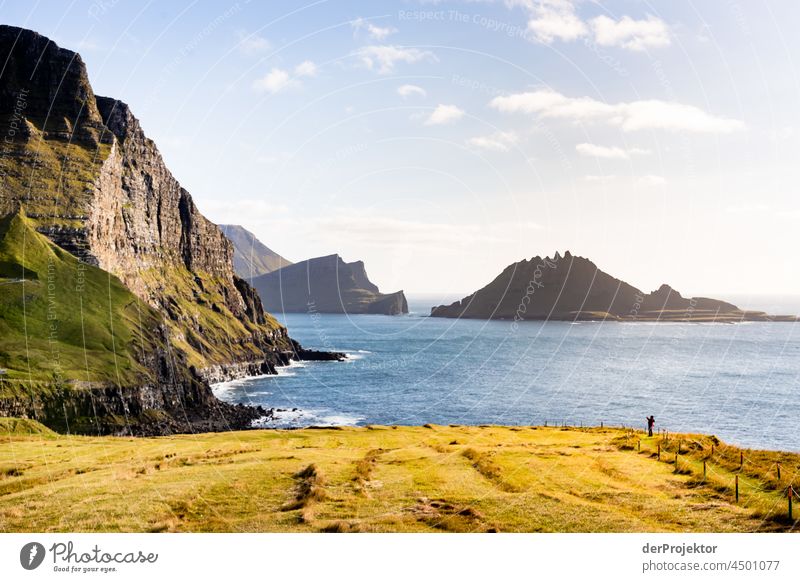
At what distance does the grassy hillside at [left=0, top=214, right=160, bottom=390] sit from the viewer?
109 metres

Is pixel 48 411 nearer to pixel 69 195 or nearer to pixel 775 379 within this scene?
pixel 69 195

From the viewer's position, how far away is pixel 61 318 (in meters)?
129

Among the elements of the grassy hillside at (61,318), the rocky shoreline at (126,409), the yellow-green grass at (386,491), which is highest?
the grassy hillside at (61,318)

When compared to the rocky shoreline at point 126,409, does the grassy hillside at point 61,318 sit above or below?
above

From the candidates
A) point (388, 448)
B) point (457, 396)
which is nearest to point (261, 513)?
point (388, 448)

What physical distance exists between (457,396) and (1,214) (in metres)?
146
